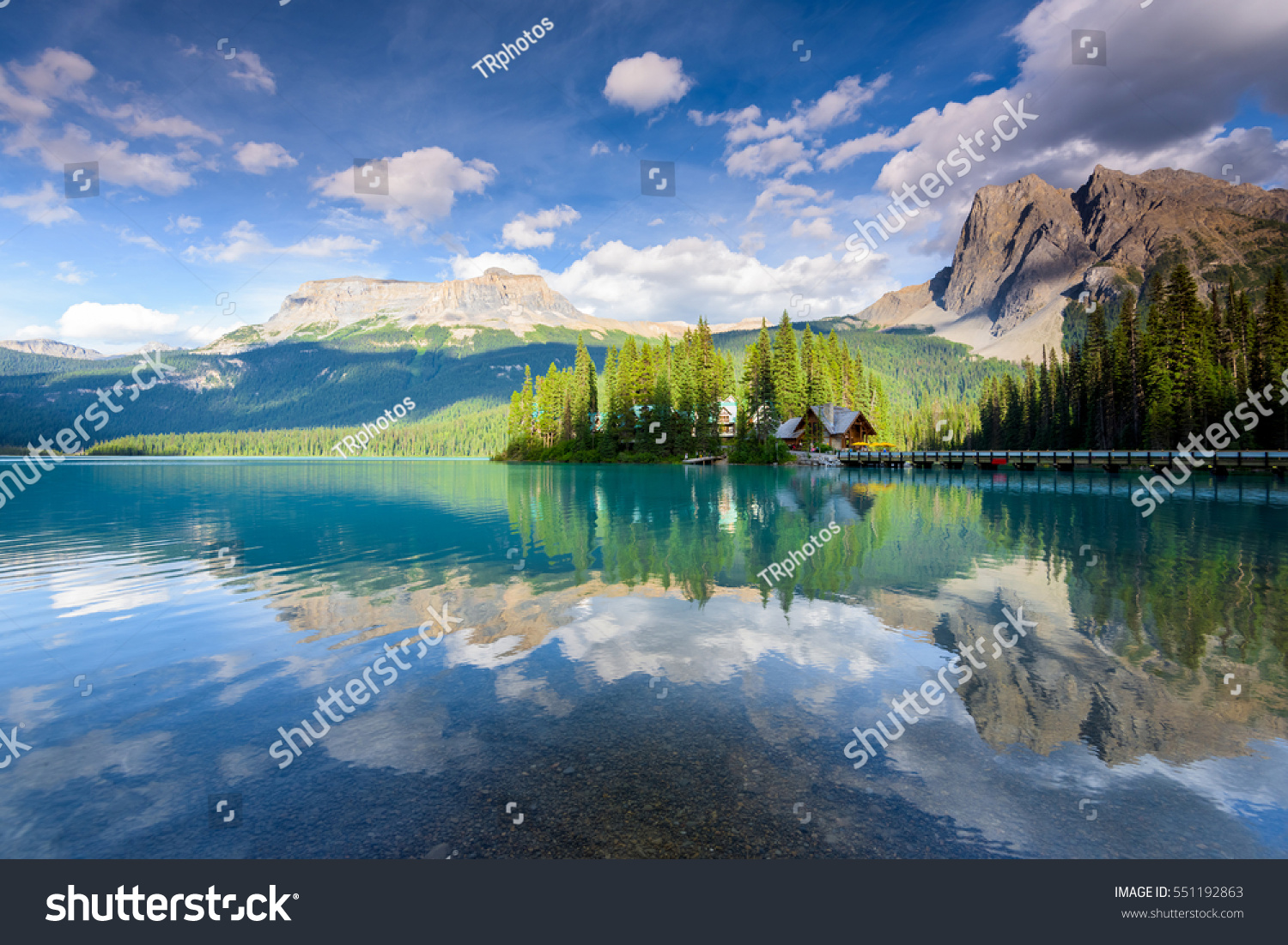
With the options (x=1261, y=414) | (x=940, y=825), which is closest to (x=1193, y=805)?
(x=940, y=825)

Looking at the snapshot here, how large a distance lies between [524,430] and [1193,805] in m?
122

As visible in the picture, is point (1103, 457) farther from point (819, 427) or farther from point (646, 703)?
point (646, 703)

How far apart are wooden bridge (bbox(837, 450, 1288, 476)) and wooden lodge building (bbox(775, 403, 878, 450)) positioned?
5.05 metres

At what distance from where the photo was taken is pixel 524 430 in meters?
123

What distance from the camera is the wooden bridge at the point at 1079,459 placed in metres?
49.6

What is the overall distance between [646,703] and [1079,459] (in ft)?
258

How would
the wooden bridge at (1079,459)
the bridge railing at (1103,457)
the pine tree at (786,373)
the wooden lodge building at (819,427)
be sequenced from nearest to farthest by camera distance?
the bridge railing at (1103,457)
the wooden bridge at (1079,459)
the pine tree at (786,373)
the wooden lodge building at (819,427)

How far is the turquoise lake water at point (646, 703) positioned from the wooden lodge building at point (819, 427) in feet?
235

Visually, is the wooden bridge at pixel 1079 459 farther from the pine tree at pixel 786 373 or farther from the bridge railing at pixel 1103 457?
the pine tree at pixel 786 373

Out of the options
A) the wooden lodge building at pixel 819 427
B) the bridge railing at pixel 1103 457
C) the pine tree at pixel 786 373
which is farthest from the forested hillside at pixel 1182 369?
the pine tree at pixel 786 373

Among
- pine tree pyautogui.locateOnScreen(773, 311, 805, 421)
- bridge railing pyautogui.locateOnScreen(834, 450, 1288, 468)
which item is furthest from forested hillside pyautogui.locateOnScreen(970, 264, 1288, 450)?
pine tree pyautogui.locateOnScreen(773, 311, 805, 421)

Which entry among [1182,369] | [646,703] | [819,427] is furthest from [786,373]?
[646,703]

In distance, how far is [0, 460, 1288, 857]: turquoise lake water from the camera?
5.20 metres

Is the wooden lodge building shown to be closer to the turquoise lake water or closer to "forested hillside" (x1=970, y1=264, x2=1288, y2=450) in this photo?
"forested hillside" (x1=970, y1=264, x2=1288, y2=450)
